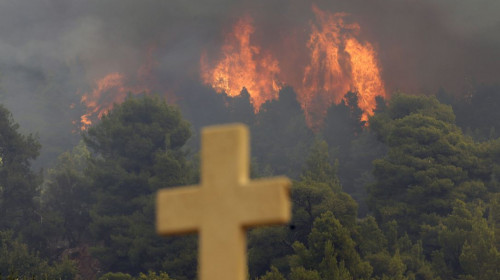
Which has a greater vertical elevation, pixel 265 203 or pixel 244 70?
pixel 244 70

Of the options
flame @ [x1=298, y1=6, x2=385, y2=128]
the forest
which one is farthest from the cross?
flame @ [x1=298, y1=6, x2=385, y2=128]

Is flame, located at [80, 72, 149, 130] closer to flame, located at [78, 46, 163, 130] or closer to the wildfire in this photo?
flame, located at [78, 46, 163, 130]

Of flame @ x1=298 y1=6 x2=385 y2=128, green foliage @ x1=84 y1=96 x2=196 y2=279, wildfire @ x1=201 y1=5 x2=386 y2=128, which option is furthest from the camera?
wildfire @ x1=201 y1=5 x2=386 y2=128

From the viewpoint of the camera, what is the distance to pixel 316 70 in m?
104

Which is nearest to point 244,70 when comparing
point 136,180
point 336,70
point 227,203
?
point 336,70

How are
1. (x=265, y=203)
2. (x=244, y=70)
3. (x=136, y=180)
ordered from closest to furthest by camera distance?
1. (x=265, y=203)
2. (x=136, y=180)
3. (x=244, y=70)

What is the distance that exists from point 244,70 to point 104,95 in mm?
21739

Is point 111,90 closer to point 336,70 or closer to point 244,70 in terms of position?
point 244,70

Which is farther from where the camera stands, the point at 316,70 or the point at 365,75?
the point at 316,70

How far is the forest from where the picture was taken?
37.7m

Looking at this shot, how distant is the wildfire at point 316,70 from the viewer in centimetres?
9369

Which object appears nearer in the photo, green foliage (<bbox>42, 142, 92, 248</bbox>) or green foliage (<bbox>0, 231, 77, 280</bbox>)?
green foliage (<bbox>0, 231, 77, 280</bbox>)

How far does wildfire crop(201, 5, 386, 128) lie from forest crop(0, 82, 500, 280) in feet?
74.0

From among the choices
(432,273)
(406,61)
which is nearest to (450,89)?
(406,61)
